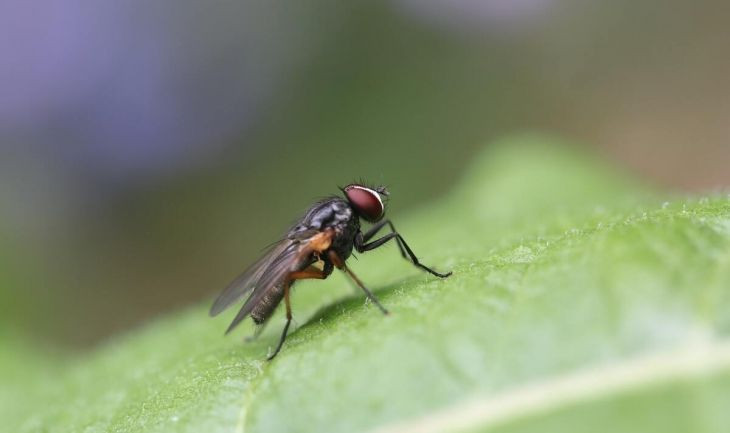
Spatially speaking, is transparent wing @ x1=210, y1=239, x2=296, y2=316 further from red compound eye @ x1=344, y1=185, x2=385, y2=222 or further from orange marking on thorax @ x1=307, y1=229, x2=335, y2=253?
red compound eye @ x1=344, y1=185, x2=385, y2=222

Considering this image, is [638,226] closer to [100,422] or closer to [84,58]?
[100,422]

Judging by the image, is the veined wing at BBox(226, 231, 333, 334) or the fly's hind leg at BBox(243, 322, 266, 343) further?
the fly's hind leg at BBox(243, 322, 266, 343)

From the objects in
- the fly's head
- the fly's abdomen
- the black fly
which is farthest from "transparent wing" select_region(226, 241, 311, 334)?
the fly's head

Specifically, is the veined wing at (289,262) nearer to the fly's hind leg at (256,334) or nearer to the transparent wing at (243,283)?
the transparent wing at (243,283)

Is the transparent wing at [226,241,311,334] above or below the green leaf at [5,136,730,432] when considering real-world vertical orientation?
below

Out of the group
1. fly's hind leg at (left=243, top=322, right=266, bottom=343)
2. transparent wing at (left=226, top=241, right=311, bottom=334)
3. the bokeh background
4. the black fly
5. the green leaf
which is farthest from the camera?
the bokeh background

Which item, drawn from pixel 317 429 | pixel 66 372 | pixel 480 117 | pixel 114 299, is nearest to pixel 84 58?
pixel 114 299

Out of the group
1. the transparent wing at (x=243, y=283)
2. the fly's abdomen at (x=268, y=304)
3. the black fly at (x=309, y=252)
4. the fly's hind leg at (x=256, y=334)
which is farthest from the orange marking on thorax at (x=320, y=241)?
the fly's hind leg at (x=256, y=334)
